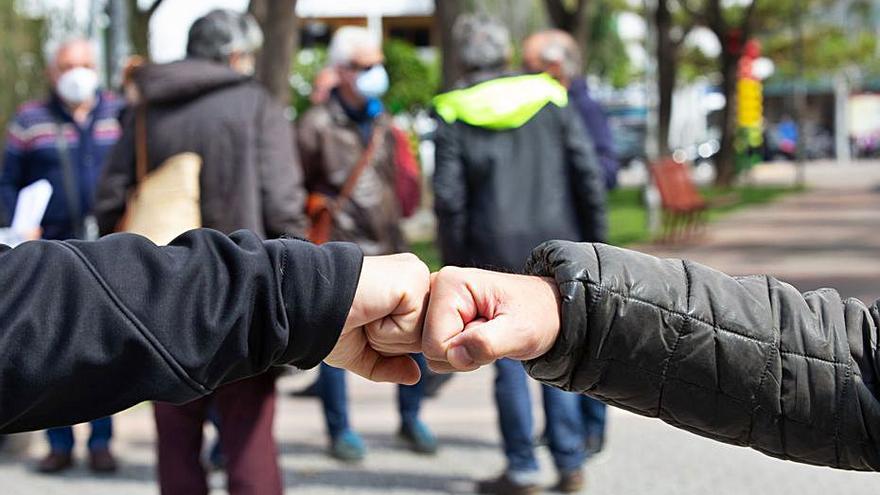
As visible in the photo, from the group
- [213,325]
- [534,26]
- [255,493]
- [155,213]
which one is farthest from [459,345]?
[534,26]

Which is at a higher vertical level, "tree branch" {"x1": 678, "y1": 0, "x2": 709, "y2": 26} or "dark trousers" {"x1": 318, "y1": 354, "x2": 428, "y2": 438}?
"tree branch" {"x1": 678, "y1": 0, "x2": 709, "y2": 26}

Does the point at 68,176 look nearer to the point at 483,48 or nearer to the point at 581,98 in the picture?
the point at 483,48

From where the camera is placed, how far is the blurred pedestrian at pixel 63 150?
22.1 ft

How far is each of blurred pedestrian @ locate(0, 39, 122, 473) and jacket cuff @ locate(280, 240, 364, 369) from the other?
4770 mm

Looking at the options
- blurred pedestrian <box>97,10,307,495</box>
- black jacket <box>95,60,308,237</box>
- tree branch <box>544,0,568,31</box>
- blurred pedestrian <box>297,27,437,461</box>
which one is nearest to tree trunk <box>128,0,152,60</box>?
tree branch <box>544,0,568,31</box>

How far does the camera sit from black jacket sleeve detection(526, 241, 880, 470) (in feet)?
7.11

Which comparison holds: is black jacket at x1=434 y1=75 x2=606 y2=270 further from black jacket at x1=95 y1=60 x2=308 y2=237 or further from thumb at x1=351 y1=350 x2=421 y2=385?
thumb at x1=351 y1=350 x2=421 y2=385

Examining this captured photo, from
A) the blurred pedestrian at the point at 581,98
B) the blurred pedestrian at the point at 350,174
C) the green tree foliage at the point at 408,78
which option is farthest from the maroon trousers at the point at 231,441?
the green tree foliage at the point at 408,78

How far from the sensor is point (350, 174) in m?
6.67

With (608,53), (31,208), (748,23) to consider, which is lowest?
(608,53)

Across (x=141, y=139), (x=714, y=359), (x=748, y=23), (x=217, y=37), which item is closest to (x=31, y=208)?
(x=141, y=139)

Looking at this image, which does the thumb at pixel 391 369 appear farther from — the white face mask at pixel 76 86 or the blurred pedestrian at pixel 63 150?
the white face mask at pixel 76 86

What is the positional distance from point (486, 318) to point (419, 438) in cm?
461

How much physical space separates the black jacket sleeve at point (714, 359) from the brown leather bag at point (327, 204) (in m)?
4.44
